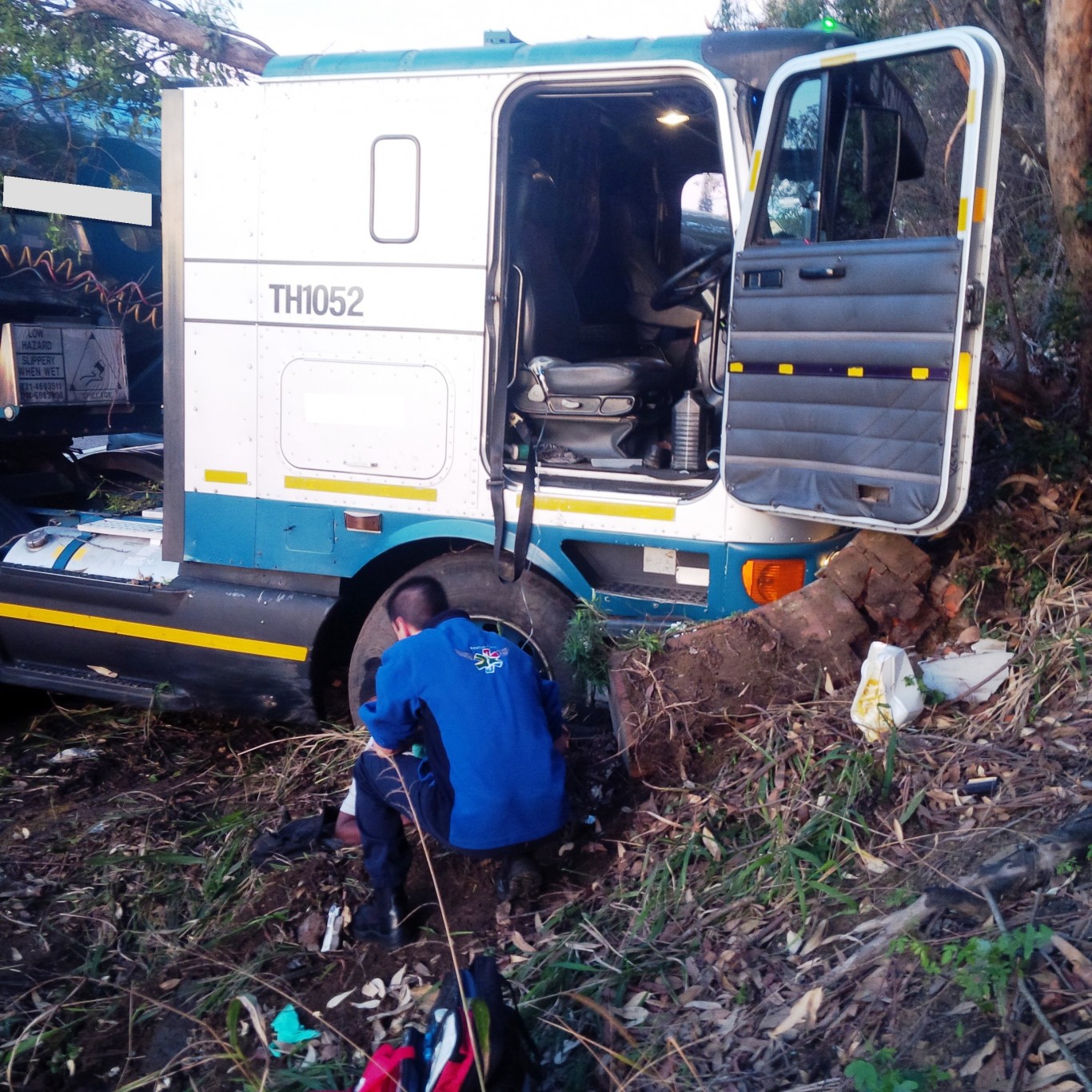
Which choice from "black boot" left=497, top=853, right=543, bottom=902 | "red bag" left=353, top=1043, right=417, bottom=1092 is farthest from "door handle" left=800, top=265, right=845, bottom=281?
"red bag" left=353, top=1043, right=417, bottom=1092

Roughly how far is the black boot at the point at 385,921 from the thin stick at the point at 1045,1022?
1872 millimetres

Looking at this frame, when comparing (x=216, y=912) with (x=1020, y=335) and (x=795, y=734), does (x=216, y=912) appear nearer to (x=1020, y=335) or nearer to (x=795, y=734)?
(x=795, y=734)

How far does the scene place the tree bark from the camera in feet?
23.8

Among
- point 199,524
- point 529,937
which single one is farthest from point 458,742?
point 199,524

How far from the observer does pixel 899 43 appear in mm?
3459

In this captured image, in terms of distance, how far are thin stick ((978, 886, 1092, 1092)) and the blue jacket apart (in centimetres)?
144

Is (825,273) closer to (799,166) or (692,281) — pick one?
(799,166)

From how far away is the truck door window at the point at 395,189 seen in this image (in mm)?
4312

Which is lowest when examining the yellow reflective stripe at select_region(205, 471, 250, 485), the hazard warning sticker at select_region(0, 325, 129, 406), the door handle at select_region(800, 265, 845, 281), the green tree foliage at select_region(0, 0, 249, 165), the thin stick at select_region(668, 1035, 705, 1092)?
the thin stick at select_region(668, 1035, 705, 1092)

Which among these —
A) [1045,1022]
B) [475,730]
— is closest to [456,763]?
[475,730]

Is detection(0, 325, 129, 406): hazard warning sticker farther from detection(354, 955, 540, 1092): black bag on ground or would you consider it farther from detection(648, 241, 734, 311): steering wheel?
detection(354, 955, 540, 1092): black bag on ground

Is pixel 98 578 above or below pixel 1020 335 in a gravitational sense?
below

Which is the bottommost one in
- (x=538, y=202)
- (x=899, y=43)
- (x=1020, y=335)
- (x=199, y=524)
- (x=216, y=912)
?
(x=216, y=912)

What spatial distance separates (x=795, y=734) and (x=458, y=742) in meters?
1.12
